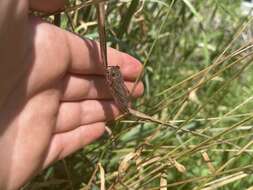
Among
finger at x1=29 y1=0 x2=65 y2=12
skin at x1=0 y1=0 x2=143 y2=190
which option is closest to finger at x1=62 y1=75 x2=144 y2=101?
skin at x1=0 y1=0 x2=143 y2=190

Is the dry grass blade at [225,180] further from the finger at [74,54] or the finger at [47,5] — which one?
the finger at [47,5]

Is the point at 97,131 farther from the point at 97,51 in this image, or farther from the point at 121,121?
the point at 97,51

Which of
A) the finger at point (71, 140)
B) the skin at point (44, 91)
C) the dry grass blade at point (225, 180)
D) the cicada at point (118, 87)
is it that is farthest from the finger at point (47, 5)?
the dry grass blade at point (225, 180)

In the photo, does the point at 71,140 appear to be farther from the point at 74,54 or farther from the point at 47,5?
the point at 47,5

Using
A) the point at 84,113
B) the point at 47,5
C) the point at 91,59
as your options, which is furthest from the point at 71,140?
the point at 47,5

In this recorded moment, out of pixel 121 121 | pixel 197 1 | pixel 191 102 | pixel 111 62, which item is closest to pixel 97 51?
pixel 111 62

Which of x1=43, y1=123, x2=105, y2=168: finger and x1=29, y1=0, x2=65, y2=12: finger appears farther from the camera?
x1=43, y1=123, x2=105, y2=168: finger

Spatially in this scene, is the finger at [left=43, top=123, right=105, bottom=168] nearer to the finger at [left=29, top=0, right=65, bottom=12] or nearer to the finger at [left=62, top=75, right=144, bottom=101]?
the finger at [left=62, top=75, right=144, bottom=101]
